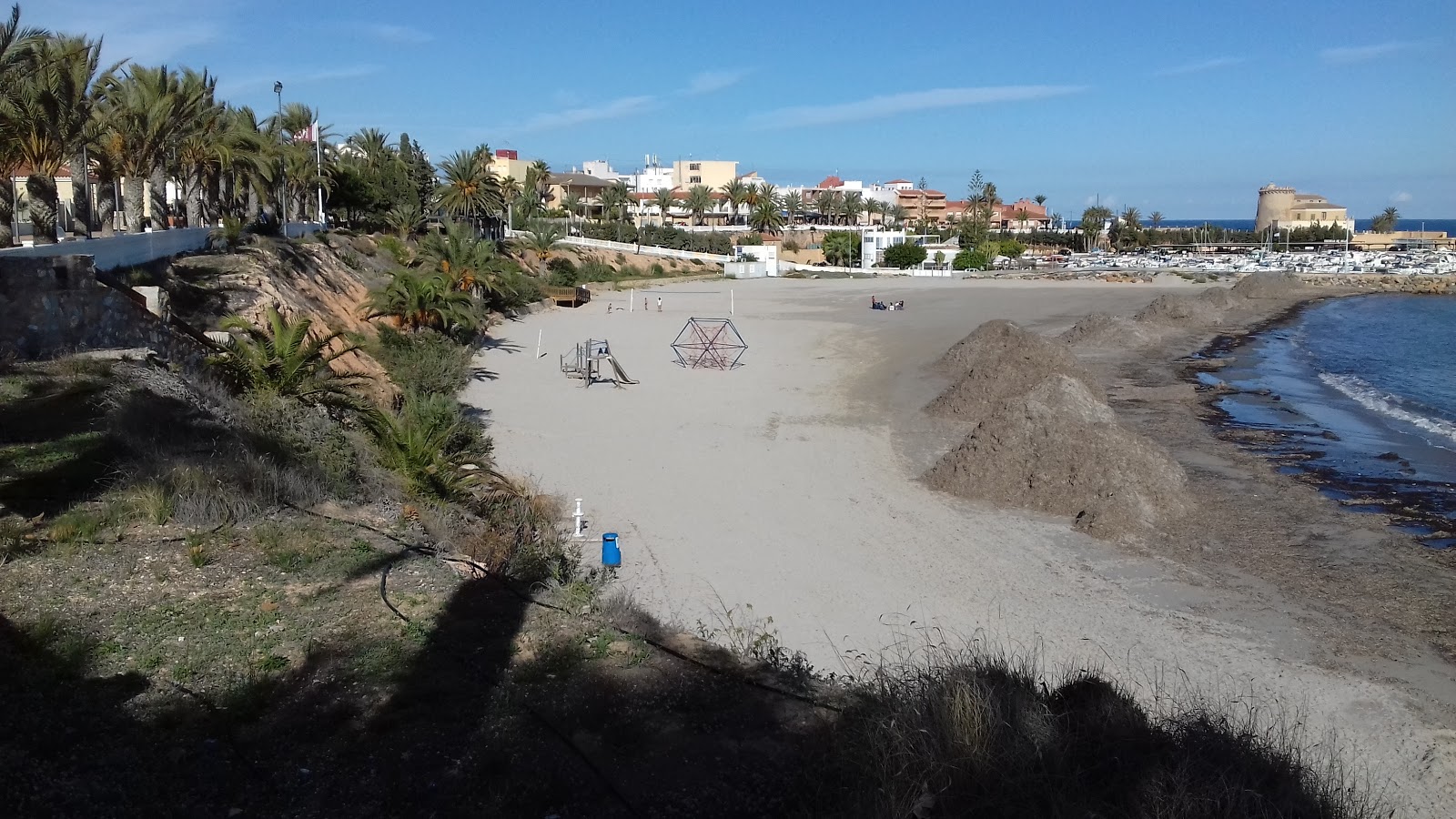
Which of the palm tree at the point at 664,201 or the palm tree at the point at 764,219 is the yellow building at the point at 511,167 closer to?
the palm tree at the point at 664,201

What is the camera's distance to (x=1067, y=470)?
1484 centimetres

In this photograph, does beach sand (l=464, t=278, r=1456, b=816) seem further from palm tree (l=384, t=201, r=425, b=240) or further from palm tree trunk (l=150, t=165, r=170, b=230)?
palm tree (l=384, t=201, r=425, b=240)

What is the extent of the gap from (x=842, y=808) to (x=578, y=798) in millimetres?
1295

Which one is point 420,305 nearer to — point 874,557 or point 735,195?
point 874,557

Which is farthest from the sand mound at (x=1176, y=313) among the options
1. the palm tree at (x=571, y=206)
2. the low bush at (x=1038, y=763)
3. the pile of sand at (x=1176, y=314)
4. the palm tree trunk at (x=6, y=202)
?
the palm tree at (x=571, y=206)

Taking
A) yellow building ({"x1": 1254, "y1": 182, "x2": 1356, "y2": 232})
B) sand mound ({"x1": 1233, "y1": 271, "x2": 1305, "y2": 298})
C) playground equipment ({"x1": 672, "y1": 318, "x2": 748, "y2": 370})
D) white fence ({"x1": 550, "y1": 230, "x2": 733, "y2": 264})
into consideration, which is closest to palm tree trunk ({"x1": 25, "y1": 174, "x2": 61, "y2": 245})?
playground equipment ({"x1": 672, "y1": 318, "x2": 748, "y2": 370})

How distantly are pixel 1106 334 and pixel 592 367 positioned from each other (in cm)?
2154

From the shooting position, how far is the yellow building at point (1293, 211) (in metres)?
144

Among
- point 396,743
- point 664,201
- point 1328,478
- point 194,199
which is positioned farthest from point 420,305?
point 664,201

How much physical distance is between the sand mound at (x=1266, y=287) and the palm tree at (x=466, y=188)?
151 ft

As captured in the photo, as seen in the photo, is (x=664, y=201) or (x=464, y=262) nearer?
(x=464, y=262)

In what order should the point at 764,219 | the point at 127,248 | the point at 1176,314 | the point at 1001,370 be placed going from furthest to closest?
the point at 764,219
the point at 1176,314
the point at 1001,370
the point at 127,248

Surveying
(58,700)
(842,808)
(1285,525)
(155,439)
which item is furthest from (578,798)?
(1285,525)

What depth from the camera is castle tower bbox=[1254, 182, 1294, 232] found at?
490 feet
